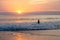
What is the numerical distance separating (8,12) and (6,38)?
187 feet

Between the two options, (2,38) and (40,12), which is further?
(40,12)

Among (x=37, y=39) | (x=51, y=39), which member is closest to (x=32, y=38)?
(x=37, y=39)

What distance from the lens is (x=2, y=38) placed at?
589 inches

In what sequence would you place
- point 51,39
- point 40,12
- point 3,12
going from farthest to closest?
point 40,12 < point 3,12 < point 51,39

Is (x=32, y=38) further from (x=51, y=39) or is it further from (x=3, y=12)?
(x=3, y=12)

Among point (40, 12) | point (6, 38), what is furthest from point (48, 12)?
point (6, 38)

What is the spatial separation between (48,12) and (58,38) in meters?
59.7

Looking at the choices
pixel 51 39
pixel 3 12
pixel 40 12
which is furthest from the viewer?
pixel 40 12

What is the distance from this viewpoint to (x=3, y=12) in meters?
69.7

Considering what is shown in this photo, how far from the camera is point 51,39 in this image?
14164 millimetres

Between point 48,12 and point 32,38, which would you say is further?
point 48,12

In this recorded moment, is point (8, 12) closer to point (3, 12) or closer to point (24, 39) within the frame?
point (3, 12)

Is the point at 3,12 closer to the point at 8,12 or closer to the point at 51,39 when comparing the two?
the point at 8,12

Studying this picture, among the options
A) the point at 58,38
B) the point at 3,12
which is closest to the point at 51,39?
the point at 58,38
